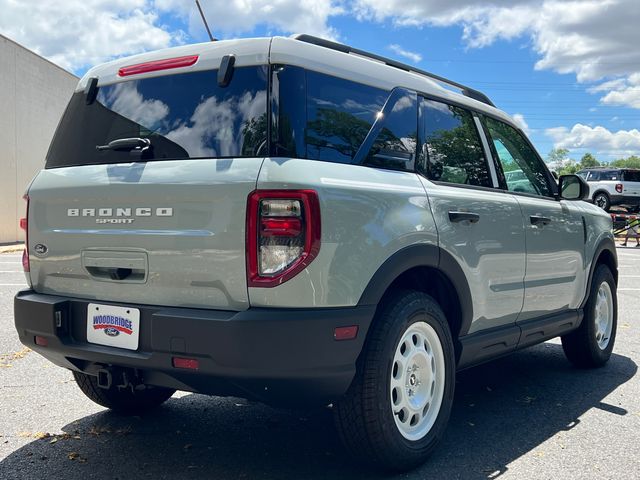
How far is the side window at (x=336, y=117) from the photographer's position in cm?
299

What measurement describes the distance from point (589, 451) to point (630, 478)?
377 mm

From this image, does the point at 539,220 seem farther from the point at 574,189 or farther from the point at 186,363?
the point at 186,363

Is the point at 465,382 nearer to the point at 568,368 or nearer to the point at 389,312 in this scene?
the point at 568,368

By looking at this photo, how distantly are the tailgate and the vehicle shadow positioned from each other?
88 centimetres

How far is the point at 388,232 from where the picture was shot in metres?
3.09

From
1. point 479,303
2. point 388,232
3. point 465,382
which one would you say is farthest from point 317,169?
point 465,382

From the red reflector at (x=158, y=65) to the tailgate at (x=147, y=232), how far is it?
1.71ft

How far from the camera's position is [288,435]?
3.86 metres

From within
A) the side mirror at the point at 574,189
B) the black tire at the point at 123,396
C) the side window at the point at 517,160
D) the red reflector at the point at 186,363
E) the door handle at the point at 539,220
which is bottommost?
the black tire at the point at 123,396

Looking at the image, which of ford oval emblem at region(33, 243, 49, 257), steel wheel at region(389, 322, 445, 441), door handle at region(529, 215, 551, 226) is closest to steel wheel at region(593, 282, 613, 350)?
door handle at region(529, 215, 551, 226)

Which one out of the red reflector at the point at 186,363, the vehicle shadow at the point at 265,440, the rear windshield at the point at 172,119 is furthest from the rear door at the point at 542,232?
the red reflector at the point at 186,363

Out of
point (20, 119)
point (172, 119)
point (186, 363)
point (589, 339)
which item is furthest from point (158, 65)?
point (20, 119)

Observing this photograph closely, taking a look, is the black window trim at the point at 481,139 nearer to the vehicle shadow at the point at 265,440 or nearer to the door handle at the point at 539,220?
the door handle at the point at 539,220

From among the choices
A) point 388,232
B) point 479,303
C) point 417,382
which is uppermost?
point 388,232
